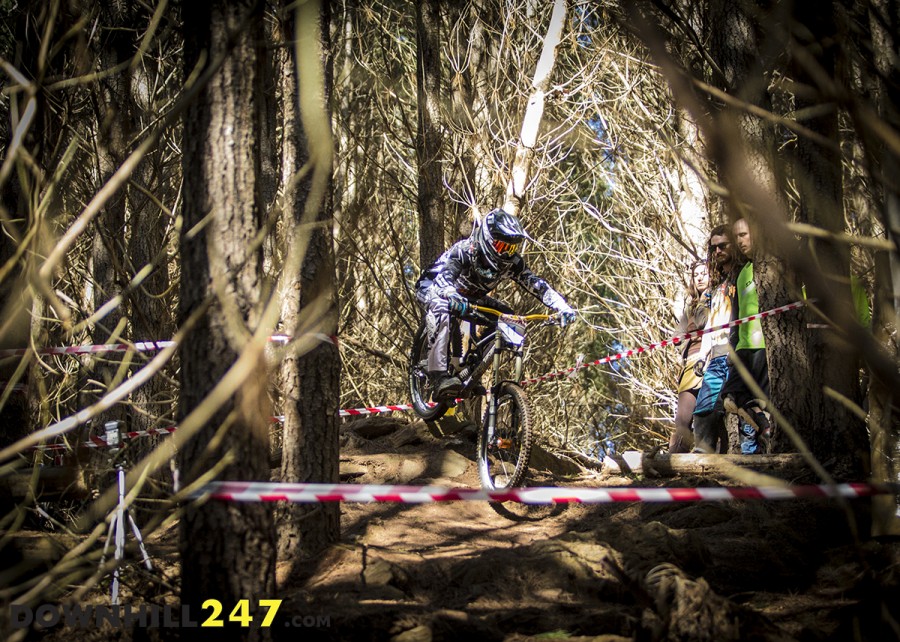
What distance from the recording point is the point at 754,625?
3607 mm

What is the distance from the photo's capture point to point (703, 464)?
6.81 metres

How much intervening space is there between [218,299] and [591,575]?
8.11 feet

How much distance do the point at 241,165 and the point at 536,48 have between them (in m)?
8.67

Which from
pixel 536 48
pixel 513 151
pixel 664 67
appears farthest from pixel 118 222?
pixel 664 67

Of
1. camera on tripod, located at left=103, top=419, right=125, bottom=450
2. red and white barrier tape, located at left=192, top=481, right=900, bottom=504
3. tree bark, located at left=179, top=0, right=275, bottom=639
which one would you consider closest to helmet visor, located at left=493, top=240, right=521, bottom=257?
red and white barrier tape, located at left=192, top=481, right=900, bottom=504

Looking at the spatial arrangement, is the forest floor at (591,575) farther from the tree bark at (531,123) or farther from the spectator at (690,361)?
the tree bark at (531,123)

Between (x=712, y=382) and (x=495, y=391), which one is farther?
(x=495, y=391)

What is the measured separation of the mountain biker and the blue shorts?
1222 millimetres

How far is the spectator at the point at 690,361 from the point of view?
744cm

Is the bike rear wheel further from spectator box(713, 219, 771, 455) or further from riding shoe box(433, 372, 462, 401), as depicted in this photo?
spectator box(713, 219, 771, 455)

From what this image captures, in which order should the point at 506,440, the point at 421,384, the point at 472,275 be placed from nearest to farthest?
the point at 506,440, the point at 472,275, the point at 421,384

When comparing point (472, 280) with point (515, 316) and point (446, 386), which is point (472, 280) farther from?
point (446, 386)

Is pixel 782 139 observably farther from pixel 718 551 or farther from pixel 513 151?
pixel 718 551

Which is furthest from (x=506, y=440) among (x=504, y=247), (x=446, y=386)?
(x=504, y=247)
